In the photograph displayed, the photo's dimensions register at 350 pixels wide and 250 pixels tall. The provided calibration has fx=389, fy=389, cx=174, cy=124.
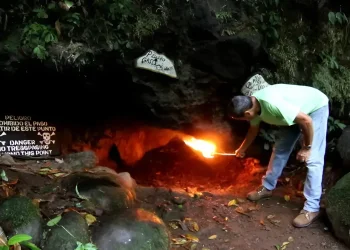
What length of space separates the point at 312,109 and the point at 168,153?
403cm

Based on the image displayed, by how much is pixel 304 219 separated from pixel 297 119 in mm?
1427

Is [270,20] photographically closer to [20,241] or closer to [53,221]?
[53,221]

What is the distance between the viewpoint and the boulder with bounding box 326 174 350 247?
182 inches

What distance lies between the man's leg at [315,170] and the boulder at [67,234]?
9.05 feet

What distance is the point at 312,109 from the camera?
4.86 meters

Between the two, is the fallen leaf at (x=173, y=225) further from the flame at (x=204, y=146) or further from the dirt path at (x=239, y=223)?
the flame at (x=204, y=146)

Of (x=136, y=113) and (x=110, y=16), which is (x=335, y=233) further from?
(x=110, y=16)

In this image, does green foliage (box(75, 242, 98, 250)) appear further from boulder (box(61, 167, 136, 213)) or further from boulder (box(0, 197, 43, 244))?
boulder (box(61, 167, 136, 213))

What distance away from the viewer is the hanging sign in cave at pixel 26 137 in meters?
5.63

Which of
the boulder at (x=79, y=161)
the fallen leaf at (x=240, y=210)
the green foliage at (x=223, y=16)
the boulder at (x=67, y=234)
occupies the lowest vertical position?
the fallen leaf at (x=240, y=210)

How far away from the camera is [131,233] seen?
4.13 metres

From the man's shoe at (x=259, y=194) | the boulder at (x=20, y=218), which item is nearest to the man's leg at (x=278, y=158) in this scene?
the man's shoe at (x=259, y=194)

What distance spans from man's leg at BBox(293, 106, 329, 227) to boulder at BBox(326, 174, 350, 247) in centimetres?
21

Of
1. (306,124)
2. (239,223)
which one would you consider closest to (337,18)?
(306,124)
